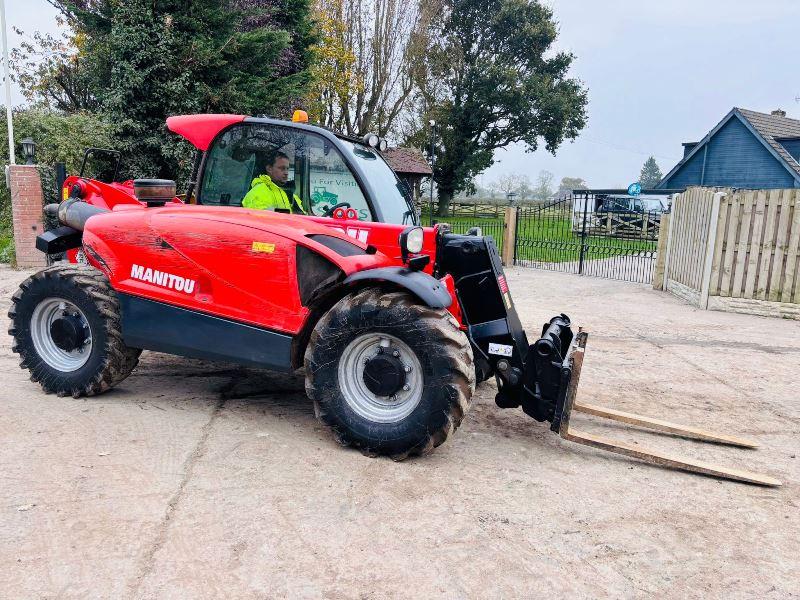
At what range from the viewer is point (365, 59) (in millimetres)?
30906

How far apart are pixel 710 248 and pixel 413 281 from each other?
804 centimetres

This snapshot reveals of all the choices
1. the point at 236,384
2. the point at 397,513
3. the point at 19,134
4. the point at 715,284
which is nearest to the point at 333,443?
the point at 397,513

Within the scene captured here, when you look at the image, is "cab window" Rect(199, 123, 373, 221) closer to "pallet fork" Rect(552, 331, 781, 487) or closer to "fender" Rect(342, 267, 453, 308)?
"fender" Rect(342, 267, 453, 308)

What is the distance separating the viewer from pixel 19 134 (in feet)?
44.7

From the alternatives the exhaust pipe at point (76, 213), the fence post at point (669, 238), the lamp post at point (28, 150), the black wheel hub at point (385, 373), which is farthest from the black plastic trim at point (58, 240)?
the fence post at point (669, 238)

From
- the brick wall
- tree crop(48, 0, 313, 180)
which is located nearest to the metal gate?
tree crop(48, 0, 313, 180)

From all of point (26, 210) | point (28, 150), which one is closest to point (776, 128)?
point (28, 150)

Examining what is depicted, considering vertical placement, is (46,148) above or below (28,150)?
above

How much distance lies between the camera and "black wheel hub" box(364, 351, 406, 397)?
12.8ft

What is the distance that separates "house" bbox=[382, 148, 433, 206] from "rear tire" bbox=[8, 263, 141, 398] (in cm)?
2919

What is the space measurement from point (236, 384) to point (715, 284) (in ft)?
27.2

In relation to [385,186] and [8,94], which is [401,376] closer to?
[385,186]

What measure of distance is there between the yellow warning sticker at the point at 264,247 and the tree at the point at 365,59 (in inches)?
990

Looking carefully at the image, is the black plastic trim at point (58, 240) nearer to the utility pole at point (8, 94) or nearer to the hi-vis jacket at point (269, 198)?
the hi-vis jacket at point (269, 198)
